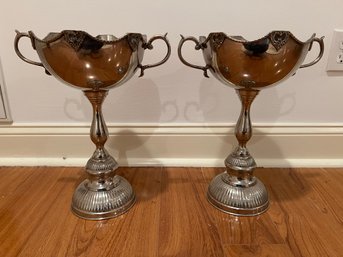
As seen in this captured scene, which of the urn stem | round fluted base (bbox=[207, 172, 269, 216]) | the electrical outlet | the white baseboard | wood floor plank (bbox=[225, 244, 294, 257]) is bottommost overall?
Answer: wood floor plank (bbox=[225, 244, 294, 257])

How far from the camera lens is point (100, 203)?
2.00 ft

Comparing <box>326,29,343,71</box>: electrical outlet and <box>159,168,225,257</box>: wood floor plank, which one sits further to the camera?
<box>326,29,343,71</box>: electrical outlet

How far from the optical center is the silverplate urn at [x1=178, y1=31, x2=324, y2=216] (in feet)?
1.62

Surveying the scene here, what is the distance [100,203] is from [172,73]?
0.39 metres

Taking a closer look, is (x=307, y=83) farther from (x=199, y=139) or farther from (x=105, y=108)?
(x=105, y=108)

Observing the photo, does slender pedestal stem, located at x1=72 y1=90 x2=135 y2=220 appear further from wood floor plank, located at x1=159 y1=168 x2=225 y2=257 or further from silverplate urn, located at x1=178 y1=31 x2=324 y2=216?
silverplate urn, located at x1=178 y1=31 x2=324 y2=216

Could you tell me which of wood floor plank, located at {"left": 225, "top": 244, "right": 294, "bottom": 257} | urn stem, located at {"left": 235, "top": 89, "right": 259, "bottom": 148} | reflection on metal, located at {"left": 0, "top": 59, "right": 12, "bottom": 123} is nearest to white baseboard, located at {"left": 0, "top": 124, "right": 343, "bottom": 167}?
reflection on metal, located at {"left": 0, "top": 59, "right": 12, "bottom": 123}

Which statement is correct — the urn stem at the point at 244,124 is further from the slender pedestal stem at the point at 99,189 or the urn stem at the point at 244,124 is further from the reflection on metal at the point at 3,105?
the reflection on metal at the point at 3,105

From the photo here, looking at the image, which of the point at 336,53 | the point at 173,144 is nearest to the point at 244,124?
the point at 173,144

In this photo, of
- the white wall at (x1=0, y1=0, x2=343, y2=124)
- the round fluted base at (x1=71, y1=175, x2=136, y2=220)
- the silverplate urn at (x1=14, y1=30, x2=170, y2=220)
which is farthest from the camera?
the white wall at (x1=0, y1=0, x2=343, y2=124)

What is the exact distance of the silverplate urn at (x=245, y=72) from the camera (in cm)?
49

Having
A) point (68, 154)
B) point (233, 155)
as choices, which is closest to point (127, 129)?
point (68, 154)

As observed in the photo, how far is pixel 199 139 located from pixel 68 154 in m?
0.40

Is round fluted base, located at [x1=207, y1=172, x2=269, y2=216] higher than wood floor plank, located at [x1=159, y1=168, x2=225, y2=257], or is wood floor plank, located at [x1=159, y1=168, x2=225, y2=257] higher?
round fluted base, located at [x1=207, y1=172, x2=269, y2=216]
